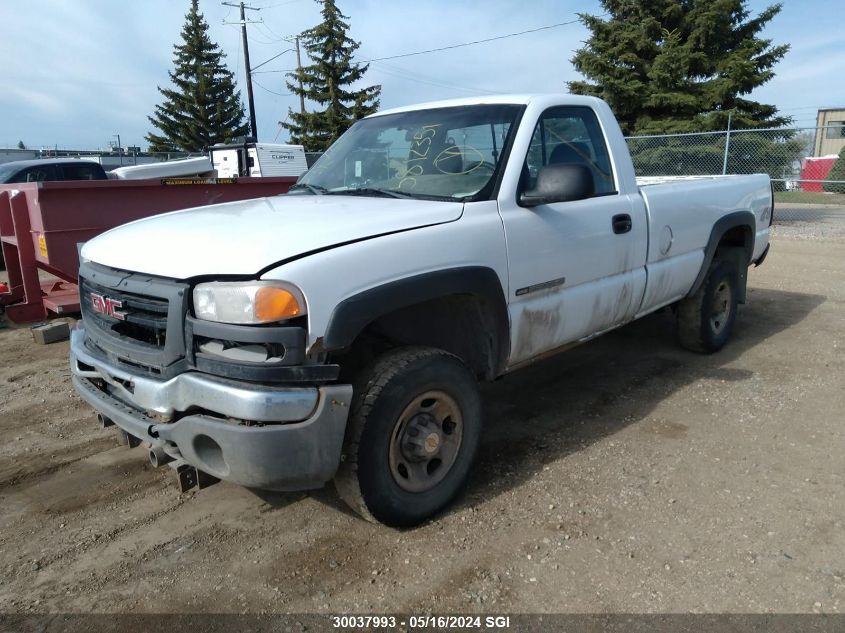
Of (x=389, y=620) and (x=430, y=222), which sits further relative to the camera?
(x=430, y=222)

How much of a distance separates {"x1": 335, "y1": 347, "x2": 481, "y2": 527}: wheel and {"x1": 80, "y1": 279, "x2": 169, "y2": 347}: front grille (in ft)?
2.84

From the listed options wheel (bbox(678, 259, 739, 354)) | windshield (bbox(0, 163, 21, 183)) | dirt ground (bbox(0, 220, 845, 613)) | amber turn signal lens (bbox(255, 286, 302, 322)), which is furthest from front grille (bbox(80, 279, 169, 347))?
windshield (bbox(0, 163, 21, 183))

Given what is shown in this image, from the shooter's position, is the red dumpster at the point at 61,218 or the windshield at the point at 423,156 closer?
the windshield at the point at 423,156

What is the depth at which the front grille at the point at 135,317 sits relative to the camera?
2.62 metres

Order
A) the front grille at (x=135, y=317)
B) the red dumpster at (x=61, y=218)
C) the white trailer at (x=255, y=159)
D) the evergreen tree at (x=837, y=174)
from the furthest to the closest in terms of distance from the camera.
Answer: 1. the evergreen tree at (x=837, y=174)
2. the white trailer at (x=255, y=159)
3. the red dumpster at (x=61, y=218)
4. the front grille at (x=135, y=317)

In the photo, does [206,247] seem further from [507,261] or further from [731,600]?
[731,600]

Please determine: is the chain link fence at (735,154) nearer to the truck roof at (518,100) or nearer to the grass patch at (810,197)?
the grass patch at (810,197)

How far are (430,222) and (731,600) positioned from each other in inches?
78.3

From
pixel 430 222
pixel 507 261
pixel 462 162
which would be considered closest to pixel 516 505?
pixel 507 261

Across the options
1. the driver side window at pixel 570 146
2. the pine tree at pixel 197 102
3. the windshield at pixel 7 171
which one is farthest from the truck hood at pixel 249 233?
the pine tree at pixel 197 102

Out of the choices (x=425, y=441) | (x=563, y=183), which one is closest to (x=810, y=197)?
(x=563, y=183)

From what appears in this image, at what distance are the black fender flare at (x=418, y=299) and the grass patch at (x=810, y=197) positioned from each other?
17953 millimetres

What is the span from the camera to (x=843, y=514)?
304 cm

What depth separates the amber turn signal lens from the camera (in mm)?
2361
